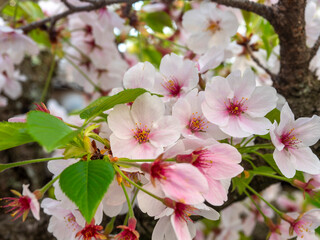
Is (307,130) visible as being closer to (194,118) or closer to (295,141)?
(295,141)

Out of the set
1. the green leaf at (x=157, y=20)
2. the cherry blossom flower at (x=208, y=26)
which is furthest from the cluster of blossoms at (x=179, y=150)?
the green leaf at (x=157, y=20)

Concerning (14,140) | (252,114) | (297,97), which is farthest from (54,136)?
(297,97)

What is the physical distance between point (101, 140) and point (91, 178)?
138 millimetres

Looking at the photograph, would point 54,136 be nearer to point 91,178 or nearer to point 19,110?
point 91,178

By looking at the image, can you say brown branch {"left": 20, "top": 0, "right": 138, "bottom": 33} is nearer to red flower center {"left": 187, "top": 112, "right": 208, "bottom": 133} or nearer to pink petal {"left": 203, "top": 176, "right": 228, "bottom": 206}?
red flower center {"left": 187, "top": 112, "right": 208, "bottom": 133}

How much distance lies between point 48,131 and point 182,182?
0.73ft

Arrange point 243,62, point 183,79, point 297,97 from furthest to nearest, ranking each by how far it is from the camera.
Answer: point 243,62 → point 297,97 → point 183,79

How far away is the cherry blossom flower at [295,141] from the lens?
0.65 m

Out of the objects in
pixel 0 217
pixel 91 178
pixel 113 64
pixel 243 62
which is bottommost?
pixel 0 217

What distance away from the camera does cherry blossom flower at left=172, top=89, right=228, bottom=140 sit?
25.4 inches

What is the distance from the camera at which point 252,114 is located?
0.69 meters

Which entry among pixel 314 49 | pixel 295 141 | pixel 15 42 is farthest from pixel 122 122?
pixel 15 42

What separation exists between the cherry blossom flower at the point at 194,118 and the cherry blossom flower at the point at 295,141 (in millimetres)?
117

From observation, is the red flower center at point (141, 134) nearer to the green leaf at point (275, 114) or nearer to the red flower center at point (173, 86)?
the red flower center at point (173, 86)
